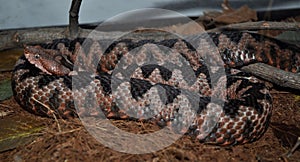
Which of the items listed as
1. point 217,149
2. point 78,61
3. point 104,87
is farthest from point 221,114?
point 78,61

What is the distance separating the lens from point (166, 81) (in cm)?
538

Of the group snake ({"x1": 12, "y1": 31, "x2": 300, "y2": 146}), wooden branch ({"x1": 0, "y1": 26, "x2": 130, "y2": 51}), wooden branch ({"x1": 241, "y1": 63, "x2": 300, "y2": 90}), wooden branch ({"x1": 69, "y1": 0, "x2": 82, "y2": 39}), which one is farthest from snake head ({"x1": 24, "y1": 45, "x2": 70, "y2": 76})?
wooden branch ({"x1": 241, "y1": 63, "x2": 300, "y2": 90})

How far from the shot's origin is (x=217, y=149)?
152 inches

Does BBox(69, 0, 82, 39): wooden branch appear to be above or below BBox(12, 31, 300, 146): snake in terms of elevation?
above

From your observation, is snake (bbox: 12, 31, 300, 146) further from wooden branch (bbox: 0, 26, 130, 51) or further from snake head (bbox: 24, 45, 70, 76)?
wooden branch (bbox: 0, 26, 130, 51)

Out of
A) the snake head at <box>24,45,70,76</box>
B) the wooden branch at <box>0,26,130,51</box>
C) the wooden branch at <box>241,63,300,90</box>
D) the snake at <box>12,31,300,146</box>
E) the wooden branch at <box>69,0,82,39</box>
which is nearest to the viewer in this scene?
the snake at <box>12,31,300,146</box>

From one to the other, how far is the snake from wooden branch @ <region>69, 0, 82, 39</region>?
14cm

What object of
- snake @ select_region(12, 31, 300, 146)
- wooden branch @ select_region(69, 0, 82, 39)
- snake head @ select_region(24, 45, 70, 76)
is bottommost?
snake @ select_region(12, 31, 300, 146)

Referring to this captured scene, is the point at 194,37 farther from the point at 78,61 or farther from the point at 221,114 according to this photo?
the point at 221,114

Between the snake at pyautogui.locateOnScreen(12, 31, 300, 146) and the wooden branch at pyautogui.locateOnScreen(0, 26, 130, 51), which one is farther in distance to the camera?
the wooden branch at pyautogui.locateOnScreen(0, 26, 130, 51)

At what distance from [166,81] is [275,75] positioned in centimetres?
143

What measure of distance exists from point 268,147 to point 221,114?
1.88ft

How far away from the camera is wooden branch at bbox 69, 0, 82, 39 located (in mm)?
5477

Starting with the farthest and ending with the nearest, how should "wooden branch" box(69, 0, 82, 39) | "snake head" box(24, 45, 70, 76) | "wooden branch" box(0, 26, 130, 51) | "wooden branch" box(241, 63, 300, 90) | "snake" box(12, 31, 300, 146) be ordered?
"wooden branch" box(0, 26, 130, 51) < "wooden branch" box(69, 0, 82, 39) < "snake head" box(24, 45, 70, 76) < "wooden branch" box(241, 63, 300, 90) < "snake" box(12, 31, 300, 146)
